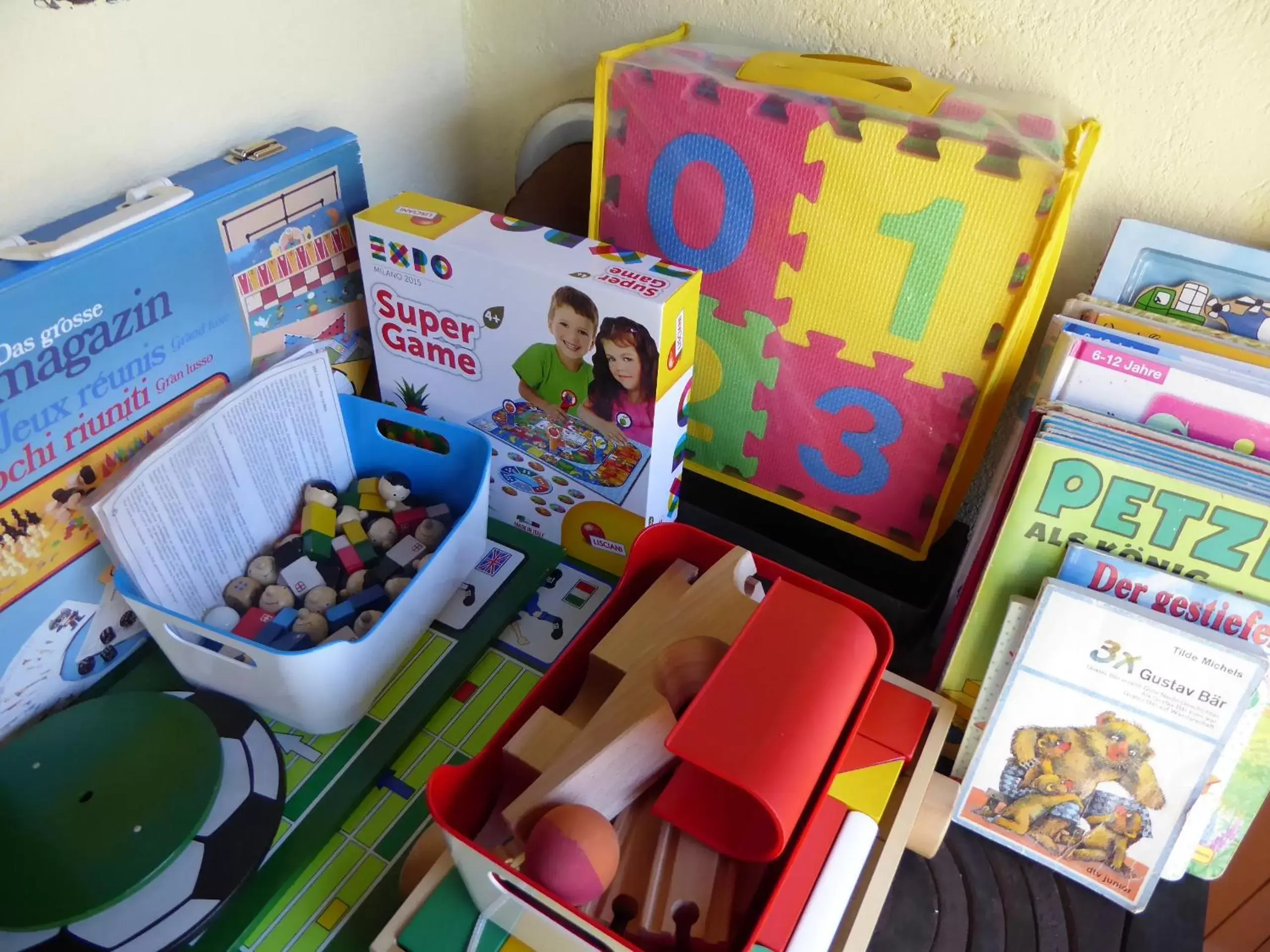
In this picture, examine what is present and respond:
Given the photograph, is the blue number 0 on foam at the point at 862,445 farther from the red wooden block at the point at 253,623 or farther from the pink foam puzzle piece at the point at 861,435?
the red wooden block at the point at 253,623

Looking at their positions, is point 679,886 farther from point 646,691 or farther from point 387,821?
point 387,821

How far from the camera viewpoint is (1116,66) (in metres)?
0.61

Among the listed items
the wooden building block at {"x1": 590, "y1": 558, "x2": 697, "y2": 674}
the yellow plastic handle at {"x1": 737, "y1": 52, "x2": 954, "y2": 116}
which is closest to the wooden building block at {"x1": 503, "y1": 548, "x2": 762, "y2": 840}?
the wooden building block at {"x1": 590, "y1": 558, "x2": 697, "y2": 674}

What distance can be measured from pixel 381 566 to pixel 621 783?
12.0 inches

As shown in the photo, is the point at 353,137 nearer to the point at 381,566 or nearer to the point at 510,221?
the point at 510,221

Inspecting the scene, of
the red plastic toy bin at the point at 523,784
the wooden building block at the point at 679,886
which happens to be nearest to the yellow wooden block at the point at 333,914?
the red plastic toy bin at the point at 523,784

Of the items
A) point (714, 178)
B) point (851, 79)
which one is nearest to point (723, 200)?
point (714, 178)

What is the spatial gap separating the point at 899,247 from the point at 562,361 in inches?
11.1

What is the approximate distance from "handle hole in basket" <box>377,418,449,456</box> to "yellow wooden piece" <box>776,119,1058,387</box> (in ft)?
1.06

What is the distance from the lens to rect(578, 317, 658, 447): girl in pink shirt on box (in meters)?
0.64

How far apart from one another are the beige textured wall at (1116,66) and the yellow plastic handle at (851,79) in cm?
3

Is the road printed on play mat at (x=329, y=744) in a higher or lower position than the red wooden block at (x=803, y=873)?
lower

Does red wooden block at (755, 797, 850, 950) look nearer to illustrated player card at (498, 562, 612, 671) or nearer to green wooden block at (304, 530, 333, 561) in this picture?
illustrated player card at (498, 562, 612, 671)

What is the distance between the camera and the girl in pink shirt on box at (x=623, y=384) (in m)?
0.64
